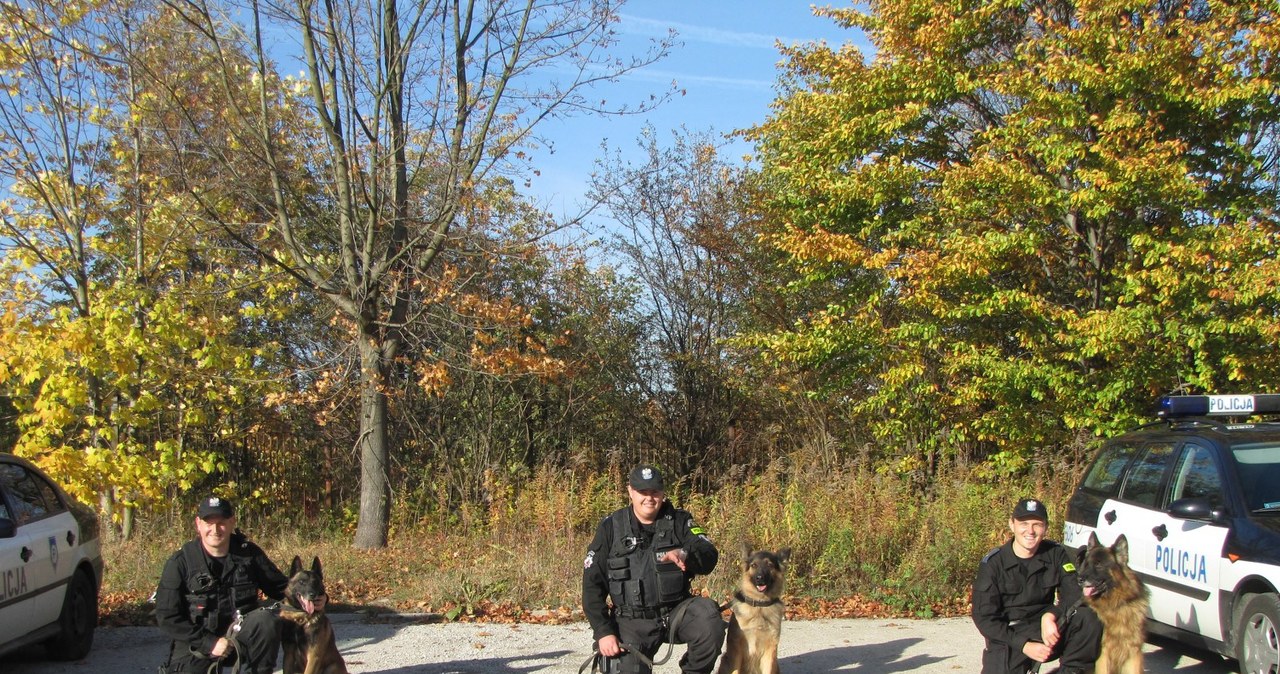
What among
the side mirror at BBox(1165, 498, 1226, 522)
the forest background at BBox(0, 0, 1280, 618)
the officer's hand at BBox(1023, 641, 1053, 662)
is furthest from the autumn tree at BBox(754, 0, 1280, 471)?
the officer's hand at BBox(1023, 641, 1053, 662)

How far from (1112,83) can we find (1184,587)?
7.67 m

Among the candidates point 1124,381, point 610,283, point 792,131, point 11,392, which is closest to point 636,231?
point 610,283

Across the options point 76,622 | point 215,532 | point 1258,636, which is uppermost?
point 215,532

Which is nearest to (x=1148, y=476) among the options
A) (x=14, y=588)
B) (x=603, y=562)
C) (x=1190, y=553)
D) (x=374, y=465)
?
(x=1190, y=553)

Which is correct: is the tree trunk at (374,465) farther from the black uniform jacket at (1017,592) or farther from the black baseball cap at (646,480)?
the black uniform jacket at (1017,592)

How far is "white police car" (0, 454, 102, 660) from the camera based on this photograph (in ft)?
19.9

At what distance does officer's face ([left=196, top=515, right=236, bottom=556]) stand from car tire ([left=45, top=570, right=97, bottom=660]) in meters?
2.17

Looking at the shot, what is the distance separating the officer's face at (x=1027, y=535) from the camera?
17.8 ft

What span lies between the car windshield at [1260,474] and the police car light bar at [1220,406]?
2.15ft

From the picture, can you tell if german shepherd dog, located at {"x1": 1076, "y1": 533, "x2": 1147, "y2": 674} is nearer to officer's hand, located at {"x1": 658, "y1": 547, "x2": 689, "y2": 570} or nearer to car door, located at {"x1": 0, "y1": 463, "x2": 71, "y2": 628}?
officer's hand, located at {"x1": 658, "y1": 547, "x2": 689, "y2": 570}

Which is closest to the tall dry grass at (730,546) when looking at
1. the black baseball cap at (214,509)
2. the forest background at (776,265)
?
the forest background at (776,265)

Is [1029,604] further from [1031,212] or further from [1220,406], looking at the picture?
[1031,212]

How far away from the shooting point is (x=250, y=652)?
16.9 ft

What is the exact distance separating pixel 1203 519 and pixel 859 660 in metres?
2.46
